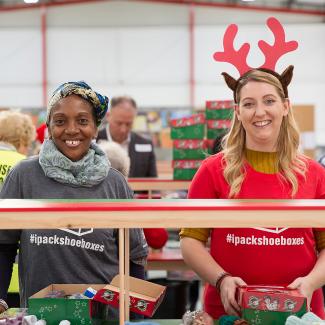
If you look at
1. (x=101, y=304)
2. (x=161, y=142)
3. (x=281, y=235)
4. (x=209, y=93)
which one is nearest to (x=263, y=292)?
(x=281, y=235)

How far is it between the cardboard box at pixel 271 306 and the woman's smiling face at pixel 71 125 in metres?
0.86

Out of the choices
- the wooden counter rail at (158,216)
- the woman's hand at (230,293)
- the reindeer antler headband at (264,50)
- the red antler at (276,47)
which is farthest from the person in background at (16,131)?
the wooden counter rail at (158,216)

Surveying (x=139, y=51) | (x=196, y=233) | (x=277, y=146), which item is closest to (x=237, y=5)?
(x=139, y=51)

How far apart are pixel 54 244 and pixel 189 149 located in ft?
8.82

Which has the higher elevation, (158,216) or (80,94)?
(80,94)

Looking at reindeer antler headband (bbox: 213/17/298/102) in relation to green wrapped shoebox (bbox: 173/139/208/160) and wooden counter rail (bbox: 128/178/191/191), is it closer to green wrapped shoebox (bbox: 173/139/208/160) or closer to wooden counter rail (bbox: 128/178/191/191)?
wooden counter rail (bbox: 128/178/191/191)

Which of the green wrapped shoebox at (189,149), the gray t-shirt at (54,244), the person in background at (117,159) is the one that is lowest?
the gray t-shirt at (54,244)

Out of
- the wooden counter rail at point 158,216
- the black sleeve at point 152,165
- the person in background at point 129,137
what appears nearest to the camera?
the wooden counter rail at point 158,216

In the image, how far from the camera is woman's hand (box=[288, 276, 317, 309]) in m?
1.96

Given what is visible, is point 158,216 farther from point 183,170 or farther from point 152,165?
point 152,165

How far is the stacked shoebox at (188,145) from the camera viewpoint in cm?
470

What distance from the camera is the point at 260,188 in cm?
217

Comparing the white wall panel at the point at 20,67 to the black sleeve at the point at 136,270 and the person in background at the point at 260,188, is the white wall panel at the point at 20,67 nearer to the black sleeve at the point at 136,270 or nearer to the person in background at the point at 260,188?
the black sleeve at the point at 136,270

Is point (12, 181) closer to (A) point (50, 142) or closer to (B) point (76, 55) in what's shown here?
(A) point (50, 142)
